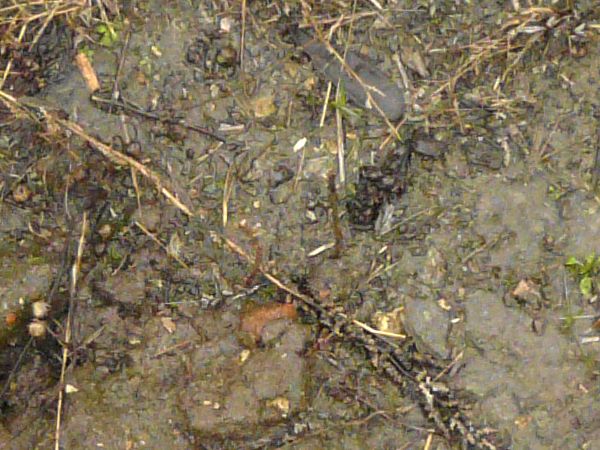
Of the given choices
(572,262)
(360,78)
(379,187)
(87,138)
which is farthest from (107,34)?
(572,262)

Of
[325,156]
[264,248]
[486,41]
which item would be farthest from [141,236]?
[486,41]

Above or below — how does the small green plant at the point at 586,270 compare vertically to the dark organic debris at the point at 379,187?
below

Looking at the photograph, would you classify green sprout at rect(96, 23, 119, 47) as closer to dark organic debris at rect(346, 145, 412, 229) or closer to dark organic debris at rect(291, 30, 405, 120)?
dark organic debris at rect(291, 30, 405, 120)

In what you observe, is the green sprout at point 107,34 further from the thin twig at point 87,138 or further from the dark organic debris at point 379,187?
the dark organic debris at point 379,187

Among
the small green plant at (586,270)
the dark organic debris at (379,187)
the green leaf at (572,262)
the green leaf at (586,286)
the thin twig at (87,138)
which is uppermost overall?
the thin twig at (87,138)

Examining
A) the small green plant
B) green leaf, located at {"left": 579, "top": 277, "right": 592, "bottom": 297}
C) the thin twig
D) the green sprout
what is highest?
the green sprout

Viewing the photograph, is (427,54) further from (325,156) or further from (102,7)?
(102,7)

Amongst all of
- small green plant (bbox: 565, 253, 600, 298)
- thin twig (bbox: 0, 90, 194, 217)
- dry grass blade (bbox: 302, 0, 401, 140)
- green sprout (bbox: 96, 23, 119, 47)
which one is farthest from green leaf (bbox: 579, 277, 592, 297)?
green sprout (bbox: 96, 23, 119, 47)

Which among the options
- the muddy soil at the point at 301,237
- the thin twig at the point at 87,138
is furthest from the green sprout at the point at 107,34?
the thin twig at the point at 87,138
